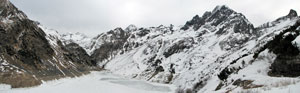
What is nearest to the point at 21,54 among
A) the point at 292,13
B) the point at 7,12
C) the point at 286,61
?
the point at 7,12

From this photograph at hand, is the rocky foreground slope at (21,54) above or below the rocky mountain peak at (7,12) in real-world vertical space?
below

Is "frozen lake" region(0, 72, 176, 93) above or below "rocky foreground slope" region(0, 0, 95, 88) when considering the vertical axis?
below

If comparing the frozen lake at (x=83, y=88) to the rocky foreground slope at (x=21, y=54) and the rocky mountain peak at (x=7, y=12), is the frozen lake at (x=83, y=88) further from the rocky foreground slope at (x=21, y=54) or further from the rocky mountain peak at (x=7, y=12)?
the rocky mountain peak at (x=7, y=12)

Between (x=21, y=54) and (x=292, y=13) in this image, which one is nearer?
(x=21, y=54)

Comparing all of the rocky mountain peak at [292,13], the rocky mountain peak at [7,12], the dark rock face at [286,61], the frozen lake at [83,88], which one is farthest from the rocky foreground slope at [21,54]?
the rocky mountain peak at [292,13]

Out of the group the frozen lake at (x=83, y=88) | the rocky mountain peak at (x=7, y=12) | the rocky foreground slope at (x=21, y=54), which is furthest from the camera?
the rocky mountain peak at (x=7, y=12)

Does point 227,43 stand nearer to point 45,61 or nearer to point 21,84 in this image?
point 45,61

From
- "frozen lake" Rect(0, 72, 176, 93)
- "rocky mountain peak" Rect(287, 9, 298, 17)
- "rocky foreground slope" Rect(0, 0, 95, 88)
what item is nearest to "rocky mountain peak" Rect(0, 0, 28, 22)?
"rocky foreground slope" Rect(0, 0, 95, 88)

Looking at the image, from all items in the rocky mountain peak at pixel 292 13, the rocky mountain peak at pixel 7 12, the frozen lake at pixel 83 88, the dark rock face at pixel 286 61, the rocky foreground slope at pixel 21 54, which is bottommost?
the dark rock face at pixel 286 61

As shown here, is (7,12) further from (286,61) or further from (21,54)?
(286,61)

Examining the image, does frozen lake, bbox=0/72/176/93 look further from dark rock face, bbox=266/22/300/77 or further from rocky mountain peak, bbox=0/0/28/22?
dark rock face, bbox=266/22/300/77

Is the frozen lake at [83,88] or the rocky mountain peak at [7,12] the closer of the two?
the frozen lake at [83,88]

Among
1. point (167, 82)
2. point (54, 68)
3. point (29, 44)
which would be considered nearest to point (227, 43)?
point (167, 82)

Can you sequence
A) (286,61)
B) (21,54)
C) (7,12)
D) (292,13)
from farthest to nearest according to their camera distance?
(292,13), (7,12), (21,54), (286,61)
